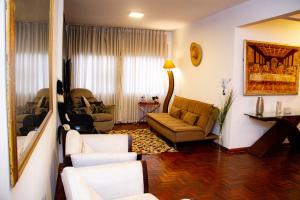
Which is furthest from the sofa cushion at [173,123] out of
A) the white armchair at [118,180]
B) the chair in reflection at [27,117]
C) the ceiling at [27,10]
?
the ceiling at [27,10]

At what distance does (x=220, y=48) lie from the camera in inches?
177

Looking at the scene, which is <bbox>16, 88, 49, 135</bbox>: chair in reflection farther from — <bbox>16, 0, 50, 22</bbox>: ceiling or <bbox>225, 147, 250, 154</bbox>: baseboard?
<bbox>225, 147, 250, 154</bbox>: baseboard

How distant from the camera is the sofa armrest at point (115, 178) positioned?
1.69 meters

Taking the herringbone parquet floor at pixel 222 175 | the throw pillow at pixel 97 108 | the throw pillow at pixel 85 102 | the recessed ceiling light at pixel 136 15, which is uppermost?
the recessed ceiling light at pixel 136 15

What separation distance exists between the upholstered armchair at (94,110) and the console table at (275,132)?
275cm

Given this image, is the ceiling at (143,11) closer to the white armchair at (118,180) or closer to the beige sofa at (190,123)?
the beige sofa at (190,123)

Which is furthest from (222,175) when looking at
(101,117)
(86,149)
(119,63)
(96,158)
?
(119,63)

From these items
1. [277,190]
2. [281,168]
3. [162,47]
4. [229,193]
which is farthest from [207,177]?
[162,47]

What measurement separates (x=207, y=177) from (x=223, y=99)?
1.71 meters

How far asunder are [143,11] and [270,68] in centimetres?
258

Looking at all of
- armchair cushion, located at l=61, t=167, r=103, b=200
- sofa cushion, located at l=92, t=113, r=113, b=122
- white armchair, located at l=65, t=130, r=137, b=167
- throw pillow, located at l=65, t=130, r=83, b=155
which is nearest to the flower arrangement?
white armchair, located at l=65, t=130, r=137, b=167

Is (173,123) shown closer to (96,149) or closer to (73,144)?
(96,149)

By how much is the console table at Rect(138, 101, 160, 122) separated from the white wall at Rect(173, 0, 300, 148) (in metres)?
0.97

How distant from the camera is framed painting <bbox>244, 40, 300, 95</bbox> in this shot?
4.21 m
